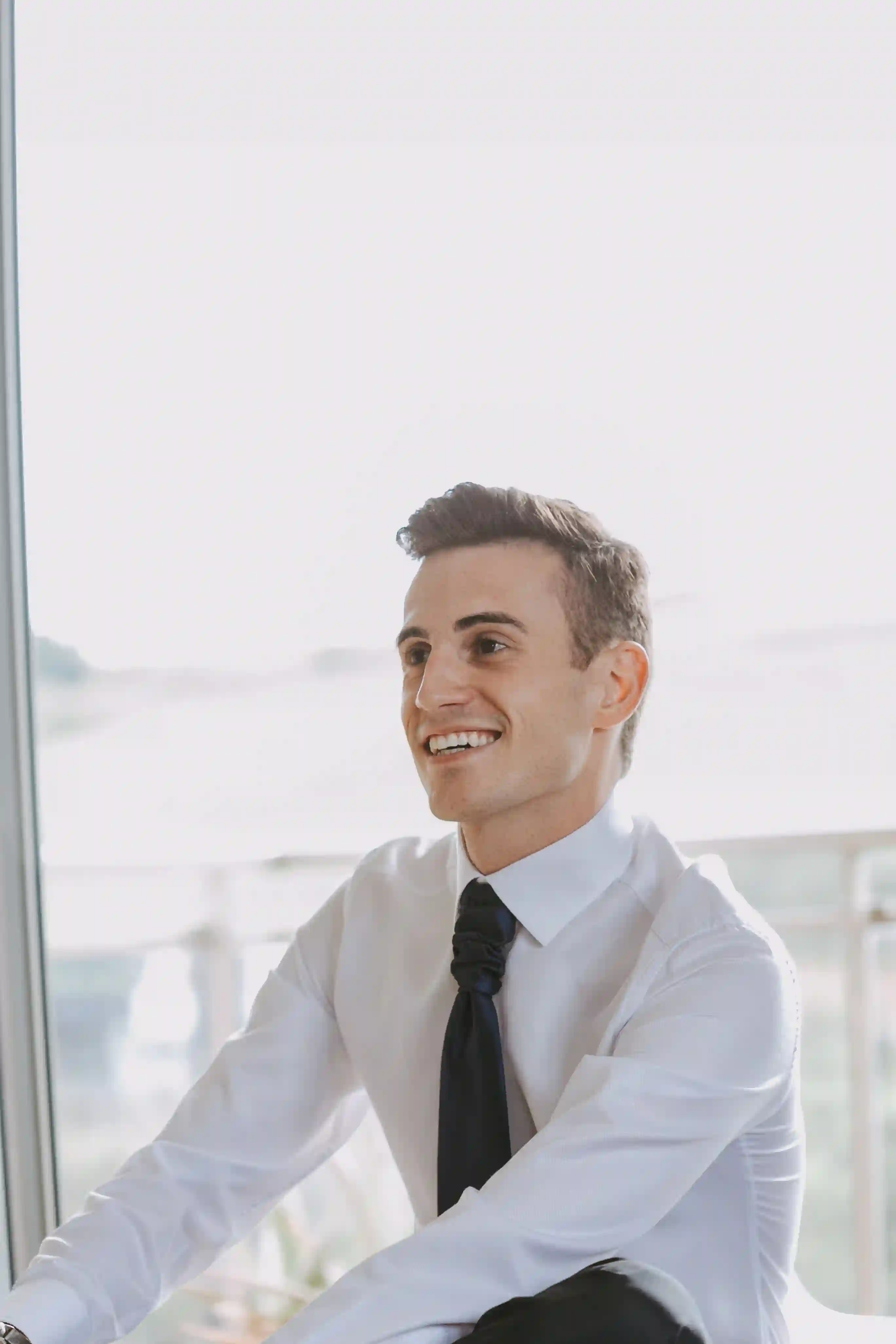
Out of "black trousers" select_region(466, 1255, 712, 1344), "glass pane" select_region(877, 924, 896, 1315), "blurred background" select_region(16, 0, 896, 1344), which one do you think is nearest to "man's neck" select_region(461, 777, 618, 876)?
"black trousers" select_region(466, 1255, 712, 1344)

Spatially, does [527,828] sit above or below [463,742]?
below

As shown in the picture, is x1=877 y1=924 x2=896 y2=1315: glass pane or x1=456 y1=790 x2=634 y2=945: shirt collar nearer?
x1=456 y1=790 x2=634 y2=945: shirt collar

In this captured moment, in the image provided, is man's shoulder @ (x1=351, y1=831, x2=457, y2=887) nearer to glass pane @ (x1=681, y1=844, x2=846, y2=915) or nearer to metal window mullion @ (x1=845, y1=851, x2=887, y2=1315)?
glass pane @ (x1=681, y1=844, x2=846, y2=915)

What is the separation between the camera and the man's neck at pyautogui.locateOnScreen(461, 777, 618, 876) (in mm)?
1540

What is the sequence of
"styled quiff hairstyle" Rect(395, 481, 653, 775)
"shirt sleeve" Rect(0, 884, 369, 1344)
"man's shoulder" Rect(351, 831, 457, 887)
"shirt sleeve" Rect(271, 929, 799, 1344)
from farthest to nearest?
"man's shoulder" Rect(351, 831, 457, 887) → "styled quiff hairstyle" Rect(395, 481, 653, 775) → "shirt sleeve" Rect(0, 884, 369, 1344) → "shirt sleeve" Rect(271, 929, 799, 1344)

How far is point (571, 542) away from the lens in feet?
5.13

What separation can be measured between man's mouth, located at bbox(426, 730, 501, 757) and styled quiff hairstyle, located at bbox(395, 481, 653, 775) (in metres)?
0.14

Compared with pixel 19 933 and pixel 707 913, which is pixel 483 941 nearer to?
pixel 707 913

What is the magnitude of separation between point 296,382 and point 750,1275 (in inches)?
59.8

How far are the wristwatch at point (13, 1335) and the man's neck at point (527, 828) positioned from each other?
69 centimetres

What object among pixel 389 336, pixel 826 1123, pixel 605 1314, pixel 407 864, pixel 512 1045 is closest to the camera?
pixel 605 1314

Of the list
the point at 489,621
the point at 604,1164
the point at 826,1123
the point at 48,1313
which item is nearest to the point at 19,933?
the point at 48,1313

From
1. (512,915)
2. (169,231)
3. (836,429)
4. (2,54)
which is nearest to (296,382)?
(169,231)

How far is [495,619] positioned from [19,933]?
119 centimetres
